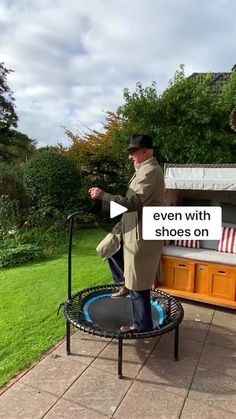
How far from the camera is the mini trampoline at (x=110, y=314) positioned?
2.72 meters

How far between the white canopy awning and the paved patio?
5.72ft

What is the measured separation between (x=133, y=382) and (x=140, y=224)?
1234 millimetres

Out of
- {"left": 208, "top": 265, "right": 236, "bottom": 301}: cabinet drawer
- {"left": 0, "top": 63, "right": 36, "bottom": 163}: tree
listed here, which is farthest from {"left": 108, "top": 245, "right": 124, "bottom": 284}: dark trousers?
{"left": 0, "top": 63, "right": 36, "bottom": 163}: tree

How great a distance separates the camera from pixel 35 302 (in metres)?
4.27

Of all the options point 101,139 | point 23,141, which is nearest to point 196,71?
point 101,139

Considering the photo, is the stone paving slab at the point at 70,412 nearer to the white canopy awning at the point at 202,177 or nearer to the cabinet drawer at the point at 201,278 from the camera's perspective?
the cabinet drawer at the point at 201,278

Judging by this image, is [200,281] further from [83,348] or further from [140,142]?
[140,142]

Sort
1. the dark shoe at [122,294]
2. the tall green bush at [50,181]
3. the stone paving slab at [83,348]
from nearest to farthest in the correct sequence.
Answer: the stone paving slab at [83,348], the dark shoe at [122,294], the tall green bush at [50,181]

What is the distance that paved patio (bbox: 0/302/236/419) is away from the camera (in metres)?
2.31

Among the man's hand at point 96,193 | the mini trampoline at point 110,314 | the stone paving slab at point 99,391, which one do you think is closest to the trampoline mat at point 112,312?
the mini trampoline at point 110,314

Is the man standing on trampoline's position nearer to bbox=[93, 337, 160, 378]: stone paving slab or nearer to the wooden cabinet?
bbox=[93, 337, 160, 378]: stone paving slab

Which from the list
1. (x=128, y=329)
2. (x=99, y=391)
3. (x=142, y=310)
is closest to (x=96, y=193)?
(x=142, y=310)

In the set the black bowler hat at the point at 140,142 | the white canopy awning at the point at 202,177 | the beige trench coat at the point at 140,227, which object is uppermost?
the black bowler hat at the point at 140,142

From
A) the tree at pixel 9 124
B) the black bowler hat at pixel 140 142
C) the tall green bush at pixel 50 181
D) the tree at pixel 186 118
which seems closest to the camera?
the black bowler hat at pixel 140 142
